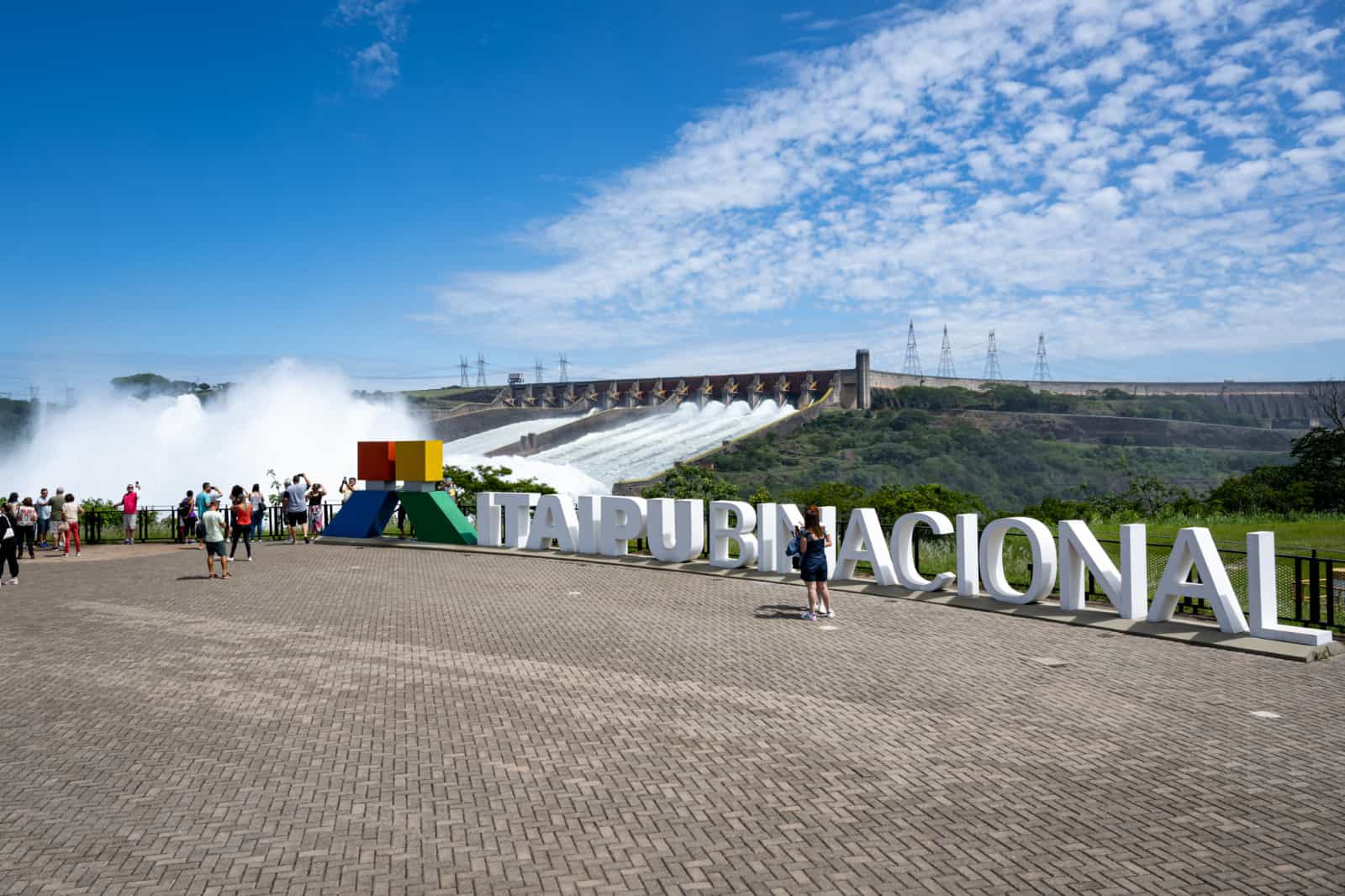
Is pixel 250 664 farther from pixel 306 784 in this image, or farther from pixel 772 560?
pixel 772 560

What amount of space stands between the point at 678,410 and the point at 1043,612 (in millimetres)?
91064

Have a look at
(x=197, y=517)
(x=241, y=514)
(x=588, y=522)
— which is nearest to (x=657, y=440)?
(x=197, y=517)

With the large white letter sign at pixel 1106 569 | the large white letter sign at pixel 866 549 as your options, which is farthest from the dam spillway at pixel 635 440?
the large white letter sign at pixel 1106 569

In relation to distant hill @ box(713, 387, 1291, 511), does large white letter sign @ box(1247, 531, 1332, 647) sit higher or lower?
lower

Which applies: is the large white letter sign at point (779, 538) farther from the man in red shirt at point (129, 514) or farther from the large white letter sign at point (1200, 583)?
the man in red shirt at point (129, 514)

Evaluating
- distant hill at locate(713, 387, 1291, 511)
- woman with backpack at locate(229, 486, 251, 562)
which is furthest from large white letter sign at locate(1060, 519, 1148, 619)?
distant hill at locate(713, 387, 1291, 511)

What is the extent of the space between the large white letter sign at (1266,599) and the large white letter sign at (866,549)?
6.03 m

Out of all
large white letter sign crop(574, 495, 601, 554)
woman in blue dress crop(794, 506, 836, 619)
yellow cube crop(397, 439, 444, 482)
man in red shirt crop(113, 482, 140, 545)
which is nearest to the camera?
woman in blue dress crop(794, 506, 836, 619)

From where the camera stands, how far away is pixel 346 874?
5727 mm

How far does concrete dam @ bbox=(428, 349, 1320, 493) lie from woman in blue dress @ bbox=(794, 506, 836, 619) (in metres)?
62.0

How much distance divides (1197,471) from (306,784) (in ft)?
304

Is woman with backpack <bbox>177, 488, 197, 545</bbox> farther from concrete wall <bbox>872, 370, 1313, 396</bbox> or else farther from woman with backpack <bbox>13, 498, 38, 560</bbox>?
concrete wall <bbox>872, 370, 1313, 396</bbox>

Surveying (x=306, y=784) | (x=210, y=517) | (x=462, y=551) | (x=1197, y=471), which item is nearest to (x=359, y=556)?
(x=462, y=551)

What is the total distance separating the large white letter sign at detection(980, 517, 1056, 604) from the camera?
14.7m
